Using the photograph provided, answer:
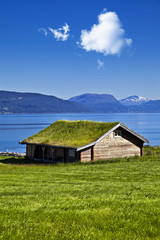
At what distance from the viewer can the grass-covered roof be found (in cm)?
4025

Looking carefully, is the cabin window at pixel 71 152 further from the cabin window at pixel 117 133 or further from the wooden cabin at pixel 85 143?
the cabin window at pixel 117 133

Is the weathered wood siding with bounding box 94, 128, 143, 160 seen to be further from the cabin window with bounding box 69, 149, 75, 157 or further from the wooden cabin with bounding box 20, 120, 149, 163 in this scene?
the cabin window with bounding box 69, 149, 75, 157

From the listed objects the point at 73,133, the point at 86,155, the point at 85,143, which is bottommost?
the point at 86,155

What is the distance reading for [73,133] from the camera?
144 feet

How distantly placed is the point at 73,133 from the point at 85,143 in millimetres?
5606

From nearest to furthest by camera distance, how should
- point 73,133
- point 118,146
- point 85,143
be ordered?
point 85,143
point 118,146
point 73,133

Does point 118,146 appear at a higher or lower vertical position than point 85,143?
lower

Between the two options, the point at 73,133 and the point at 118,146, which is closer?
the point at 118,146

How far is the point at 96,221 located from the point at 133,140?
35865mm

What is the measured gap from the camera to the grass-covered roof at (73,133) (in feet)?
132

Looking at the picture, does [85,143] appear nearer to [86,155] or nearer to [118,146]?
[86,155]

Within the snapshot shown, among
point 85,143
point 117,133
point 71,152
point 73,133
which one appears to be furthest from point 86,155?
point 117,133

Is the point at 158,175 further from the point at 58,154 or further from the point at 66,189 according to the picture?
the point at 58,154

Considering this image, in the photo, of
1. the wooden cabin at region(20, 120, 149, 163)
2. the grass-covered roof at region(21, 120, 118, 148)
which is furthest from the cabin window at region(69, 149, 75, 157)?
the grass-covered roof at region(21, 120, 118, 148)
